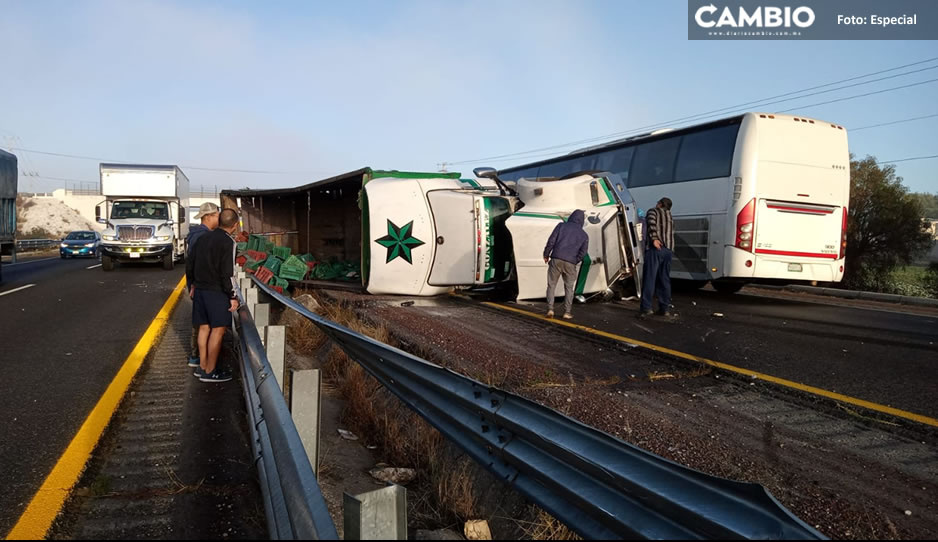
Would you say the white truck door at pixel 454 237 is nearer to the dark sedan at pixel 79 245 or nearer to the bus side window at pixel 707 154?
the bus side window at pixel 707 154

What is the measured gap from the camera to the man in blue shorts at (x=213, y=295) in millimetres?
5934

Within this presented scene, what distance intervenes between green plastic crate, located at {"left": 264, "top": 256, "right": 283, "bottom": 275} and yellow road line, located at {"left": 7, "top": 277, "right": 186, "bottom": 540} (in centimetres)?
609

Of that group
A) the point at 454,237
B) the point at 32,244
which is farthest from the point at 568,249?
the point at 32,244

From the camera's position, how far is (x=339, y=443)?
14.5ft


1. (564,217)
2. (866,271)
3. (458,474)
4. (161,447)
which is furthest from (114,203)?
(866,271)

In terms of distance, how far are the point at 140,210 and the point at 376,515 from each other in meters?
22.8

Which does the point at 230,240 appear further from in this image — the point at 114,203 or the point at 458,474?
the point at 114,203

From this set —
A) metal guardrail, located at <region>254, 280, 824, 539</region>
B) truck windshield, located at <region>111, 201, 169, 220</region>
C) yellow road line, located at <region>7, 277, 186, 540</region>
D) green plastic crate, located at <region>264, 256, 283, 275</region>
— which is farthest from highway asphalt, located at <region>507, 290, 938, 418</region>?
truck windshield, located at <region>111, 201, 169, 220</region>

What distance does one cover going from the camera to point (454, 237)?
1040cm

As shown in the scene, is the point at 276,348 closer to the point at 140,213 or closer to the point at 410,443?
the point at 410,443

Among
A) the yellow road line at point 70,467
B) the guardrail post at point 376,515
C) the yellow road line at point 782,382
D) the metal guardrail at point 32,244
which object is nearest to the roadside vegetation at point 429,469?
the guardrail post at point 376,515

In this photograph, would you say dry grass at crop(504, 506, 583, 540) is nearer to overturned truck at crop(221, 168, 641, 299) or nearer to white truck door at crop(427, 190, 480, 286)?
overturned truck at crop(221, 168, 641, 299)

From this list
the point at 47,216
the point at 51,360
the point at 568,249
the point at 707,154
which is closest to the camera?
the point at 51,360

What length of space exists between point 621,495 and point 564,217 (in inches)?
332
